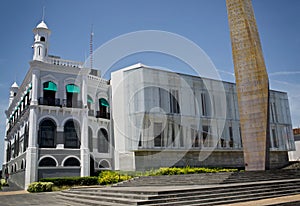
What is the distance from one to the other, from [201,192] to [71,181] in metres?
16.5

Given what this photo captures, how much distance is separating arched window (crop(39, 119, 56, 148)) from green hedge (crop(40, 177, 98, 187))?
3923mm

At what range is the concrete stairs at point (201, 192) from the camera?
10.7 m

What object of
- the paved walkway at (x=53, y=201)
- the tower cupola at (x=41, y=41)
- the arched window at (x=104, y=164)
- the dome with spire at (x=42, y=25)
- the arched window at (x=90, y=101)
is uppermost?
the dome with spire at (x=42, y=25)

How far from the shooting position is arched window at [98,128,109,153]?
105ft

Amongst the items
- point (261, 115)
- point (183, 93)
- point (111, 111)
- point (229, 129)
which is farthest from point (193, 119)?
point (261, 115)

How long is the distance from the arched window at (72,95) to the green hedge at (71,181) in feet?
→ 25.6

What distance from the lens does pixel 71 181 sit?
2508 centimetres

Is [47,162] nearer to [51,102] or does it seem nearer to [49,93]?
[51,102]

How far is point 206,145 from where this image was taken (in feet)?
110

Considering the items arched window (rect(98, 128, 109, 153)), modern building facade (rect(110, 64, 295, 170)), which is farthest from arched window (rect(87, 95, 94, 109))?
arched window (rect(98, 128, 109, 153))

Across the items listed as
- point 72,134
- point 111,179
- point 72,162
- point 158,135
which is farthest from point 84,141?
point 158,135

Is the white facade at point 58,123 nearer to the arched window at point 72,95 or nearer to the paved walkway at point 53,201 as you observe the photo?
the arched window at point 72,95

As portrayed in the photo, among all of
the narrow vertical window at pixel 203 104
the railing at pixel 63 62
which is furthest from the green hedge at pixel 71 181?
the narrow vertical window at pixel 203 104

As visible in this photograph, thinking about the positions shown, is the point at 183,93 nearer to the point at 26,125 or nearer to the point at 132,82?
the point at 132,82
